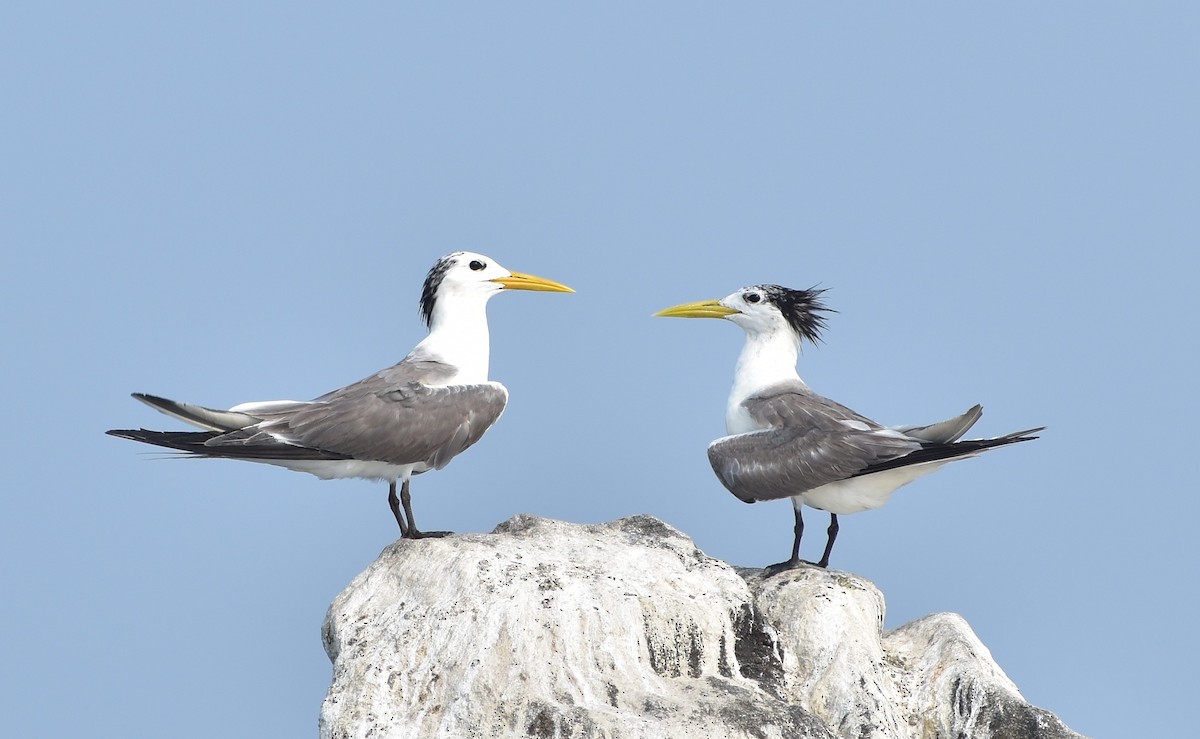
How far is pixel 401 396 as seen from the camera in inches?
442

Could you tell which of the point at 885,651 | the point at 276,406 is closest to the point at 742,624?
the point at 885,651

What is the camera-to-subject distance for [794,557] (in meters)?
11.4

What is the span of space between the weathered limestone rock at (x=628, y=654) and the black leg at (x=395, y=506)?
0.80 feet

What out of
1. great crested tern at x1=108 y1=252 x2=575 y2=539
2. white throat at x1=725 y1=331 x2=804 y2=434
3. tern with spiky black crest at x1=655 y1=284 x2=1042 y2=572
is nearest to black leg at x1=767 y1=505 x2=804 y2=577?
tern with spiky black crest at x1=655 y1=284 x2=1042 y2=572

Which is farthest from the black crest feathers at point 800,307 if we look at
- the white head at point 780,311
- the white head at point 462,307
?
the white head at point 462,307

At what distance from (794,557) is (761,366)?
6.45 feet

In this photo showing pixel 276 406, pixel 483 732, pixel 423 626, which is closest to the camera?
pixel 483 732

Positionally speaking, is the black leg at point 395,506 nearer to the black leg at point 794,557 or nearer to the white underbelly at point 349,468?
the white underbelly at point 349,468

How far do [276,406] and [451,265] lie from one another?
7.63 ft

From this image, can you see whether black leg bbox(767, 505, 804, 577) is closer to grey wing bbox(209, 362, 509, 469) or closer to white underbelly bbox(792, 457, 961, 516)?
white underbelly bbox(792, 457, 961, 516)

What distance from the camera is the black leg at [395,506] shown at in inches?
444

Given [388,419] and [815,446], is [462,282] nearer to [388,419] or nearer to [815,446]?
[388,419]

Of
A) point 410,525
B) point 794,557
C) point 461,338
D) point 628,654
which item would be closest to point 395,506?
point 410,525

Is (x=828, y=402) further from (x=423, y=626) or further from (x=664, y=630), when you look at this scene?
(x=423, y=626)
